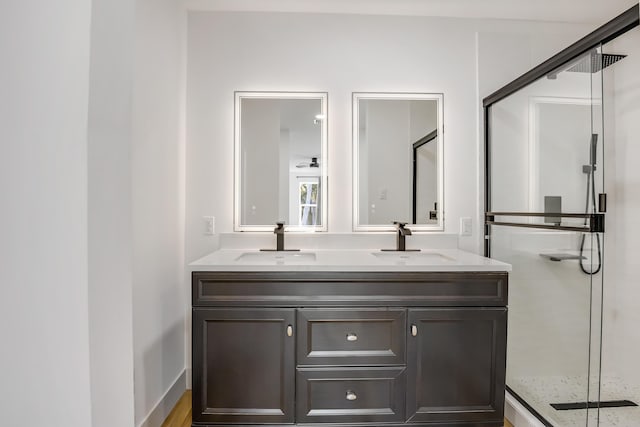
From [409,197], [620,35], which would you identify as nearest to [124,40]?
[620,35]

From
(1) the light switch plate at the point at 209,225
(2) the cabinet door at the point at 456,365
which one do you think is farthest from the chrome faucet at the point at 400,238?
(1) the light switch plate at the point at 209,225

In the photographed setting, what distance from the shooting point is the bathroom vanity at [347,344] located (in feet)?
5.46

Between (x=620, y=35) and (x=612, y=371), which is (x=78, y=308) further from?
(x=612, y=371)

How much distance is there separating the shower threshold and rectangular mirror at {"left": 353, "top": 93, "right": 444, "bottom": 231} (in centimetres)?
111

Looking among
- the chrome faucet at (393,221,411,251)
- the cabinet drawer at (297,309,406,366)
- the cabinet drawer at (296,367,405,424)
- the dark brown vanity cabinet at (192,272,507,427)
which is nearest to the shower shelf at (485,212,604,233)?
the dark brown vanity cabinet at (192,272,507,427)

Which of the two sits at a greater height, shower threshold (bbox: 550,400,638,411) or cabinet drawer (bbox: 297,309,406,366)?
cabinet drawer (bbox: 297,309,406,366)

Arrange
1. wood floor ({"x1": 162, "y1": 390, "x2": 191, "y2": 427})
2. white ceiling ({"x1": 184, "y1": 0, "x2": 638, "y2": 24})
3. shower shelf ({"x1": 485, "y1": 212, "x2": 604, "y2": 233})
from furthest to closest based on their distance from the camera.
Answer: white ceiling ({"x1": 184, "y1": 0, "x2": 638, "y2": 24}) < wood floor ({"x1": 162, "y1": 390, "x2": 191, "y2": 427}) < shower shelf ({"x1": 485, "y1": 212, "x2": 604, "y2": 233})

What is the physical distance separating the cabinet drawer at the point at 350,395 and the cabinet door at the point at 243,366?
69mm

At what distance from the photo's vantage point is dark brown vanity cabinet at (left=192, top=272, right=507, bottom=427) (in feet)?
5.46

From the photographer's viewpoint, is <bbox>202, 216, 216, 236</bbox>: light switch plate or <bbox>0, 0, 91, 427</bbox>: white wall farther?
<bbox>202, 216, 216, 236</bbox>: light switch plate

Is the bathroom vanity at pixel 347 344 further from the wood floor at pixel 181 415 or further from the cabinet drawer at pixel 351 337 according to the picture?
the wood floor at pixel 181 415

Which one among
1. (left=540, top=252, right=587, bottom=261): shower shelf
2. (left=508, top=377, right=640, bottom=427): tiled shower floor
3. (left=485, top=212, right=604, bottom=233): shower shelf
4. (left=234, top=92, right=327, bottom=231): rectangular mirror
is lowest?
(left=508, top=377, right=640, bottom=427): tiled shower floor

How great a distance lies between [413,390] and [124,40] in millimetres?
1776

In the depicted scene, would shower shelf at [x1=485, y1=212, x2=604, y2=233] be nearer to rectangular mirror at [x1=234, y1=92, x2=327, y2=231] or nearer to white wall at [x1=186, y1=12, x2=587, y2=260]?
white wall at [x1=186, y1=12, x2=587, y2=260]
